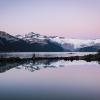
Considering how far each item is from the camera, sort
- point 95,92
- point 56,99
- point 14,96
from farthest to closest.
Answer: point 95,92 < point 14,96 < point 56,99

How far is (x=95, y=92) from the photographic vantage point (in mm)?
19062

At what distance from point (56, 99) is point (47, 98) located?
649 millimetres

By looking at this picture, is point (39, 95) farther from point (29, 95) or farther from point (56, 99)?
point (56, 99)

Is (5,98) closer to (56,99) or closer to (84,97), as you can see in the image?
(56,99)

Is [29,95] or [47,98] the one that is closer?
[47,98]

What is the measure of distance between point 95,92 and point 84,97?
7.10 feet

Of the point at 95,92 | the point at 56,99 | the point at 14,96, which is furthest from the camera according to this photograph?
the point at 95,92

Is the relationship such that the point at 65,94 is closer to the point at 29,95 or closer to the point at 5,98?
the point at 29,95

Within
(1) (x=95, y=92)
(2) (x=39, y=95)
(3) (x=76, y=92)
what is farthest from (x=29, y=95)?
(1) (x=95, y=92)

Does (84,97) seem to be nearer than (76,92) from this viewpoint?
Yes

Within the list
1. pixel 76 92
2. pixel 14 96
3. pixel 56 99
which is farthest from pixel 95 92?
pixel 14 96

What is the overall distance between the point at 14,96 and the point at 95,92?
5699mm

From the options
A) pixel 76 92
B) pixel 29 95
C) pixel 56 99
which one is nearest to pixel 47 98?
pixel 56 99

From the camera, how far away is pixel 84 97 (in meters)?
17.2
